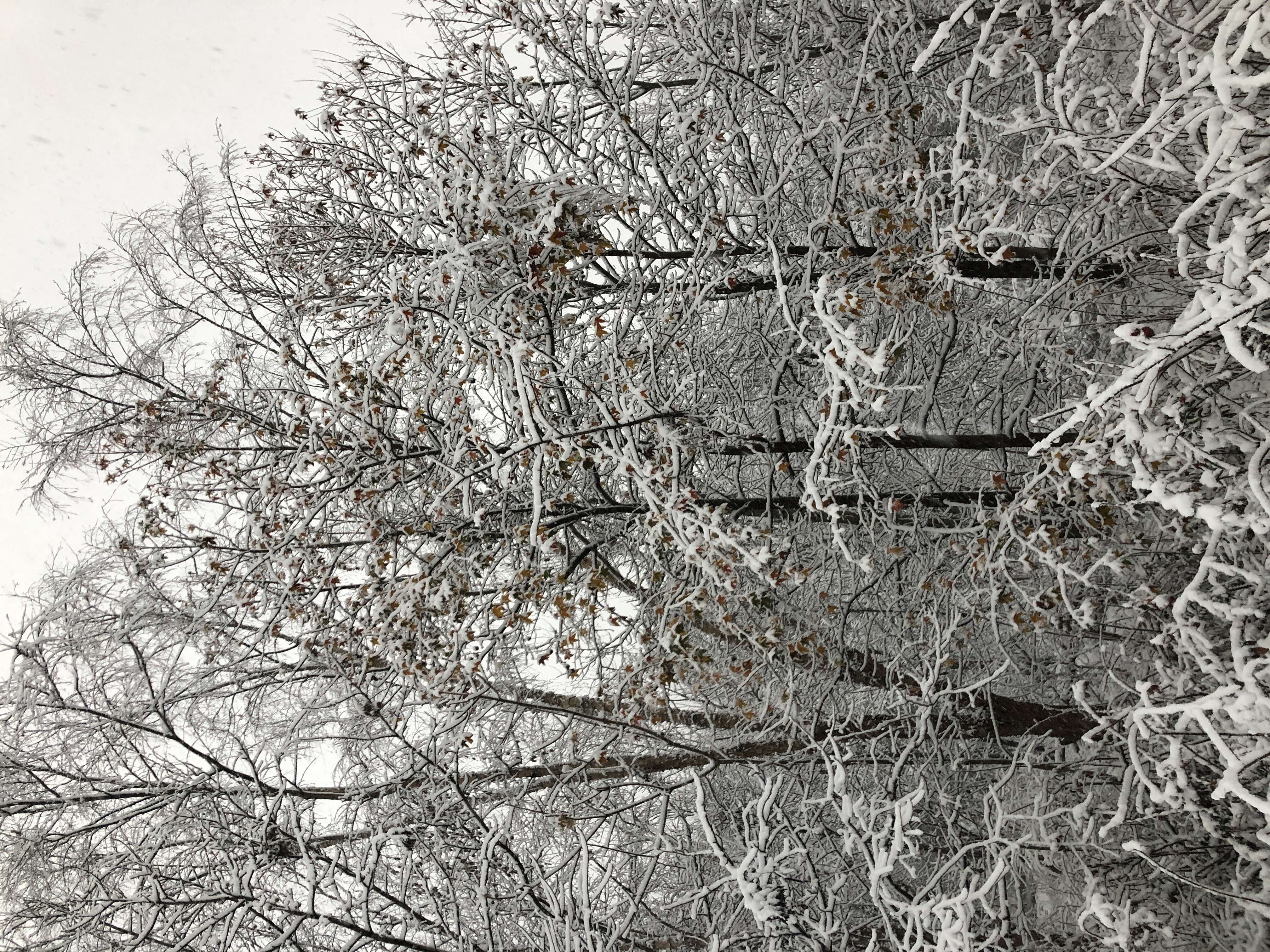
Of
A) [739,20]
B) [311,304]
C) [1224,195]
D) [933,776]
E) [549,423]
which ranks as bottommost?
[933,776]

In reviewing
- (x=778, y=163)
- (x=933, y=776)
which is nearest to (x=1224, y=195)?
(x=778, y=163)

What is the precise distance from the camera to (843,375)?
3328 millimetres

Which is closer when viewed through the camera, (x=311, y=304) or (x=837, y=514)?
(x=837, y=514)

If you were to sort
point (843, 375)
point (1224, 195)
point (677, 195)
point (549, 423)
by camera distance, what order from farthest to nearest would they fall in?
point (677, 195), point (549, 423), point (1224, 195), point (843, 375)

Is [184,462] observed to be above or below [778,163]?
below

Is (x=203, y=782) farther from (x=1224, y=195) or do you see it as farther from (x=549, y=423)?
(x=1224, y=195)

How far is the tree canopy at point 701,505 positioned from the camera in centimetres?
364

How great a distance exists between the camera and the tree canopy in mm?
3637

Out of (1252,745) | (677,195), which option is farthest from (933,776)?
(677,195)

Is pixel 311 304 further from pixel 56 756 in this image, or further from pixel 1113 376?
pixel 1113 376

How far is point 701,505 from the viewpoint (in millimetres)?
4938

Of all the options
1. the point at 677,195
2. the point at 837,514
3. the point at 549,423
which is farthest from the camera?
the point at 677,195

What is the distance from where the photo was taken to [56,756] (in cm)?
622

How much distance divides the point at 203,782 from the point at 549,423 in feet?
11.0
